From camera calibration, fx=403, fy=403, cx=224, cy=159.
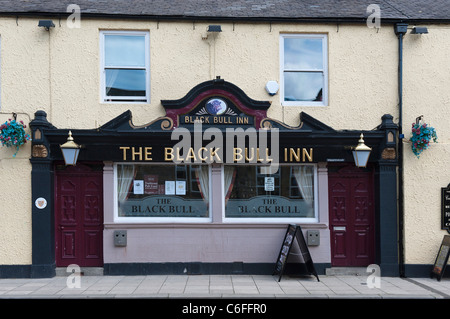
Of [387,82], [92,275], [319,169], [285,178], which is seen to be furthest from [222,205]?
[387,82]

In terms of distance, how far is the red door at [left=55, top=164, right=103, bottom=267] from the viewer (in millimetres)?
8469

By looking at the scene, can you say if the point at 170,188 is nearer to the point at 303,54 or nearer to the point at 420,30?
the point at 303,54

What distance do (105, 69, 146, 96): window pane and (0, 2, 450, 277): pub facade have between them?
0.03 m

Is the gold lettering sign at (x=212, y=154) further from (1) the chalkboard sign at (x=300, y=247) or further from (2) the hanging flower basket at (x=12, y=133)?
(2) the hanging flower basket at (x=12, y=133)

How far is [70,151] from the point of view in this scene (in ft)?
25.8

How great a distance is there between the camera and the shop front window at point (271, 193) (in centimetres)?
864

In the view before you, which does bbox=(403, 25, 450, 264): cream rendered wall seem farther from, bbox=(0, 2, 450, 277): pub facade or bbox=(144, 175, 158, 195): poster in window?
bbox=(144, 175, 158, 195): poster in window

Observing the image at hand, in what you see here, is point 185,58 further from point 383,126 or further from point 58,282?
point 58,282

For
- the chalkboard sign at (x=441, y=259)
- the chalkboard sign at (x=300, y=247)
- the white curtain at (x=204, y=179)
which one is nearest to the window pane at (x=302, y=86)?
the white curtain at (x=204, y=179)

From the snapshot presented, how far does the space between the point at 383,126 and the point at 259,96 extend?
265cm

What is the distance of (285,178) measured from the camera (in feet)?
28.6

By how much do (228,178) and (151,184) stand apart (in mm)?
1651

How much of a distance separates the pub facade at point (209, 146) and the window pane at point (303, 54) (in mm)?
29

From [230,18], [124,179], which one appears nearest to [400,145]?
[230,18]
